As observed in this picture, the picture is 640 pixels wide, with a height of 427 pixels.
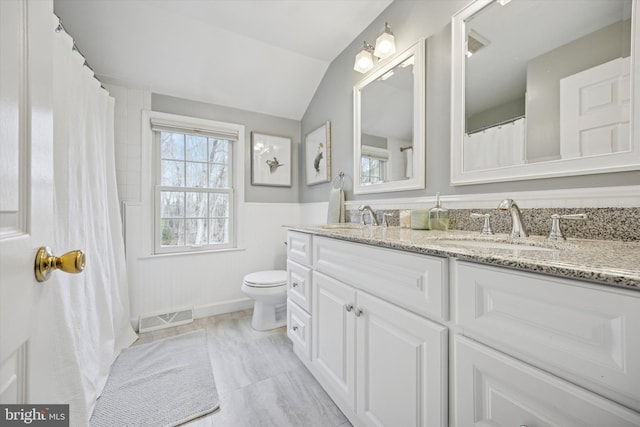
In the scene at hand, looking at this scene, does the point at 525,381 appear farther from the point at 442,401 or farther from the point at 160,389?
the point at 160,389

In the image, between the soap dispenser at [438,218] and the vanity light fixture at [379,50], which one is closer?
the soap dispenser at [438,218]

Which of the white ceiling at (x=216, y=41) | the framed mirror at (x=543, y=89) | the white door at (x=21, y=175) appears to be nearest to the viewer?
the white door at (x=21, y=175)

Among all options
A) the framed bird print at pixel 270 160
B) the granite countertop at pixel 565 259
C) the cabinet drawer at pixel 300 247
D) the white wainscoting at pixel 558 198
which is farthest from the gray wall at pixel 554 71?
the framed bird print at pixel 270 160

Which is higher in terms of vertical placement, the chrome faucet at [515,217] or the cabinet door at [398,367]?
the chrome faucet at [515,217]

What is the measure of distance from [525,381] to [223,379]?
1.56 metres

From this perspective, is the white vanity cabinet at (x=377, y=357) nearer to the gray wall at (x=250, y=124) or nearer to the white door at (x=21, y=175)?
the white door at (x=21, y=175)

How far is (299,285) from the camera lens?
5.10 feet

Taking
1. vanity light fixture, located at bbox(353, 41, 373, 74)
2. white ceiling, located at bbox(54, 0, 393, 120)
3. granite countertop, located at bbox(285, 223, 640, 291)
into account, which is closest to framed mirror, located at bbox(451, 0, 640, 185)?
granite countertop, located at bbox(285, 223, 640, 291)

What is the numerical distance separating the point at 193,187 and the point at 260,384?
183cm

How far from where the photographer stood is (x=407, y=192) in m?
1.58

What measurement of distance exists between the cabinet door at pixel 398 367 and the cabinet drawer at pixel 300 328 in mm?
453

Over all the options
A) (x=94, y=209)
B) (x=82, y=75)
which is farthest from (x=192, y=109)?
(x=94, y=209)

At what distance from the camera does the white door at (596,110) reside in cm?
83

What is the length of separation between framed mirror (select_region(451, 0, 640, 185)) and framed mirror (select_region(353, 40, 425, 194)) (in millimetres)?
220
